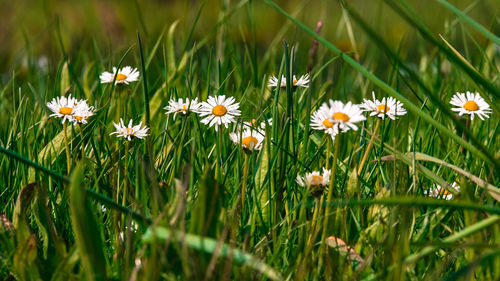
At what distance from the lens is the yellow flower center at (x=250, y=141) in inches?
46.5

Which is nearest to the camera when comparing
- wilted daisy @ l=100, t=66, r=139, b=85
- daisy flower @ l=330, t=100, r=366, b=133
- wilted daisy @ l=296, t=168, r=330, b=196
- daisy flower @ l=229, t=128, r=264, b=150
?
daisy flower @ l=330, t=100, r=366, b=133

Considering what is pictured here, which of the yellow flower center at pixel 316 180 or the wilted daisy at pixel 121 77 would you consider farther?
the wilted daisy at pixel 121 77

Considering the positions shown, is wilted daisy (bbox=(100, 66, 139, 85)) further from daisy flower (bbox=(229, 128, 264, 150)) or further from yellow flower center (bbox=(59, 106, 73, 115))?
daisy flower (bbox=(229, 128, 264, 150))

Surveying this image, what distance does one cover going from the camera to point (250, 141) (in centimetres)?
121

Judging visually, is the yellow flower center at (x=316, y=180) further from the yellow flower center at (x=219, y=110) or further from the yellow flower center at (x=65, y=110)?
the yellow flower center at (x=65, y=110)

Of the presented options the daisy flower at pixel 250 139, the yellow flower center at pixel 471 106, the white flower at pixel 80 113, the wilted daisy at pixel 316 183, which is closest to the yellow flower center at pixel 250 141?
the daisy flower at pixel 250 139

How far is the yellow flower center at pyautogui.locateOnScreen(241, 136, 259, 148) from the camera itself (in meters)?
1.18

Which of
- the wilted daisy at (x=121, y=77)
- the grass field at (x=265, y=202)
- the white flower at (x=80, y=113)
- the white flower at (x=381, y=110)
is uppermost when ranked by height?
the wilted daisy at (x=121, y=77)

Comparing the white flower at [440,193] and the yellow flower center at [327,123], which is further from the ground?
the yellow flower center at [327,123]

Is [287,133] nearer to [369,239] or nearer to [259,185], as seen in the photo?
[259,185]

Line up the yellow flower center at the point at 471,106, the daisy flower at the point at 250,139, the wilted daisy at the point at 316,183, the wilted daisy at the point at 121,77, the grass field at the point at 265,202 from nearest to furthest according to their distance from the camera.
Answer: the grass field at the point at 265,202, the wilted daisy at the point at 316,183, the daisy flower at the point at 250,139, the yellow flower center at the point at 471,106, the wilted daisy at the point at 121,77

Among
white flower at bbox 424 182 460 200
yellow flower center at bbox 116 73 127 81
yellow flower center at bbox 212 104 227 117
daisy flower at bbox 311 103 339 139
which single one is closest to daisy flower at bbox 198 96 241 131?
yellow flower center at bbox 212 104 227 117

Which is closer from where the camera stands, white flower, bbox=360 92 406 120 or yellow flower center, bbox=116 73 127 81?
white flower, bbox=360 92 406 120

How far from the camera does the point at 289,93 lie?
45.7 inches
